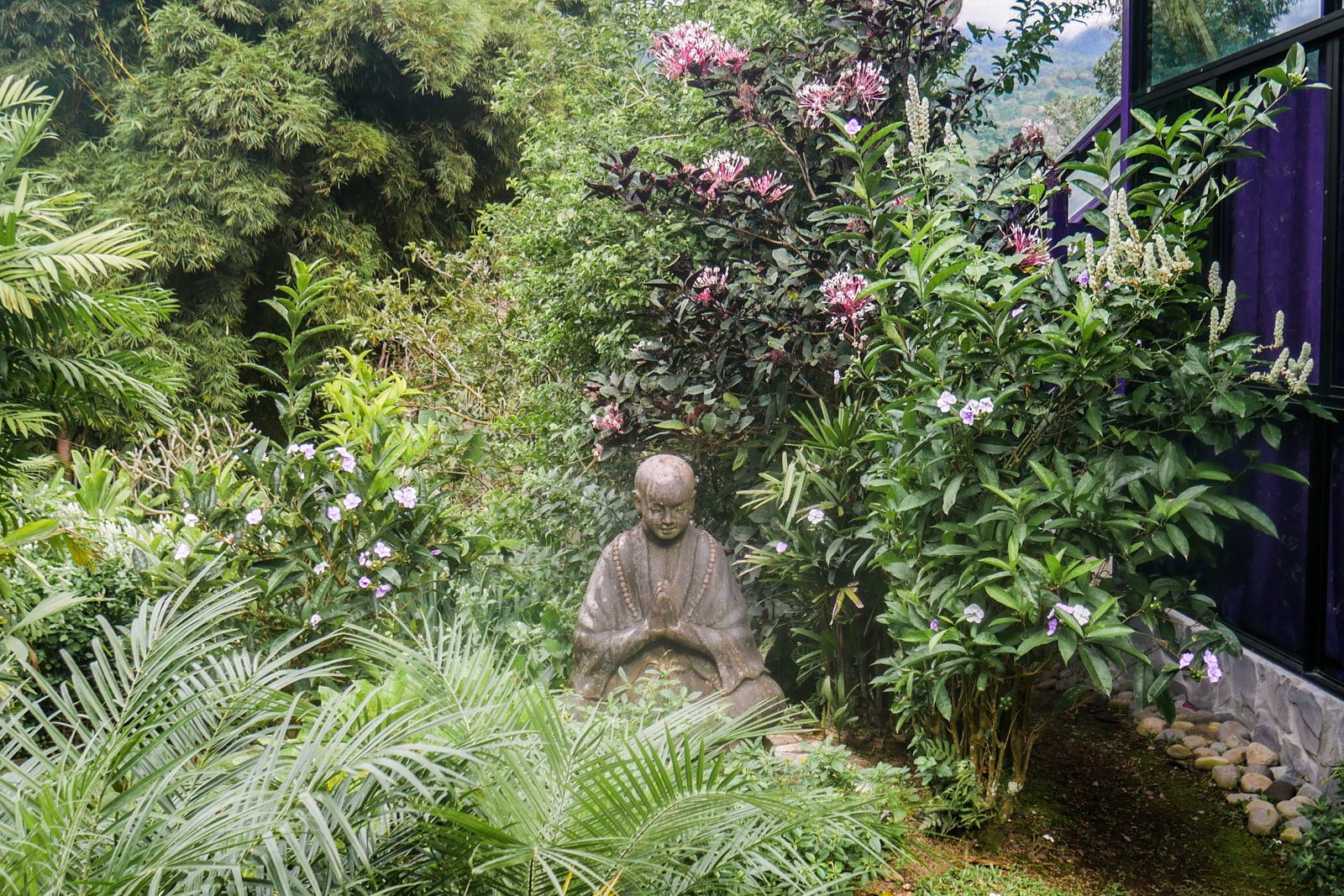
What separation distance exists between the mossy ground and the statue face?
1509 millimetres

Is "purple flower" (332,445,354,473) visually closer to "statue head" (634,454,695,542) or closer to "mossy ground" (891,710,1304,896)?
"statue head" (634,454,695,542)

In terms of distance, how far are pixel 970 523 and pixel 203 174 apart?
8593 mm

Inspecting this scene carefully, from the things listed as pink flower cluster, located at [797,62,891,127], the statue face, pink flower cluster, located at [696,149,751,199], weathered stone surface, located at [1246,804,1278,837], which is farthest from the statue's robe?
pink flower cluster, located at [797,62,891,127]

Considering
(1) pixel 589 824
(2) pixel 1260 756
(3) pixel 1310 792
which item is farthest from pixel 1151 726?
(1) pixel 589 824

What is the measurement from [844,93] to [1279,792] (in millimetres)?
3358

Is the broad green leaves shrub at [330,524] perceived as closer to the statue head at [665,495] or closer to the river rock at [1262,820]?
the statue head at [665,495]

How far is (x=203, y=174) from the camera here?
381 inches

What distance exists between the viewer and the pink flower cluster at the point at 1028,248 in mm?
3932

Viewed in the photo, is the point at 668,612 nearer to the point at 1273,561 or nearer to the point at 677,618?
the point at 677,618

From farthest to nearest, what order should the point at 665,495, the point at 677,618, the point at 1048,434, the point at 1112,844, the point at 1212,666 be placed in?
the point at 677,618 < the point at 665,495 < the point at 1112,844 < the point at 1048,434 < the point at 1212,666

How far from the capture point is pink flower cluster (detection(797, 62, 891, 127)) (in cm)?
455

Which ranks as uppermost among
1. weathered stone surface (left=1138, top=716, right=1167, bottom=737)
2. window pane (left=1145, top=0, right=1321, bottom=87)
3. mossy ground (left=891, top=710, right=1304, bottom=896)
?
window pane (left=1145, top=0, right=1321, bottom=87)

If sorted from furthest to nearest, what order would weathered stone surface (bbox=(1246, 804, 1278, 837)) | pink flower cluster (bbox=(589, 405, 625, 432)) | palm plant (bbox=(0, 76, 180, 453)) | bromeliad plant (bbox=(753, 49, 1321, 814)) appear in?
pink flower cluster (bbox=(589, 405, 625, 432)), weathered stone surface (bbox=(1246, 804, 1278, 837)), palm plant (bbox=(0, 76, 180, 453)), bromeliad plant (bbox=(753, 49, 1321, 814))

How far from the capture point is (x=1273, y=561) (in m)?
4.45
